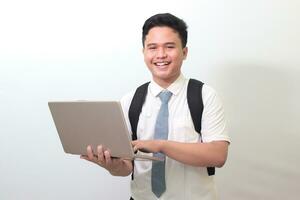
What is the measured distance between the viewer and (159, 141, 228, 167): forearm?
3.72 feet

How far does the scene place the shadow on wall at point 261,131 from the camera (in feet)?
5.77

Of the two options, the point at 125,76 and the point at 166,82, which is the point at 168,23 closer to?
the point at 166,82

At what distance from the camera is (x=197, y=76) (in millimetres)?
1799

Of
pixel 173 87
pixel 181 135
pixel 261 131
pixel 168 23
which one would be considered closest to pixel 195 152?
pixel 181 135

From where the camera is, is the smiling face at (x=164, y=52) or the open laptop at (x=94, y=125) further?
the smiling face at (x=164, y=52)

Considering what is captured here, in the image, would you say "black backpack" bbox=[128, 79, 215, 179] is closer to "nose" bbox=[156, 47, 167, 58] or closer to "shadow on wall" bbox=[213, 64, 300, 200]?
"nose" bbox=[156, 47, 167, 58]

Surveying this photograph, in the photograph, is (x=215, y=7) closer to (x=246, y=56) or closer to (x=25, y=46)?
(x=246, y=56)

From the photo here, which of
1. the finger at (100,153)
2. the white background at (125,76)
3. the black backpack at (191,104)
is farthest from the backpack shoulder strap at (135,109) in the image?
the white background at (125,76)

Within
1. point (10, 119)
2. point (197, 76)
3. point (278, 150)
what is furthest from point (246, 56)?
point (10, 119)

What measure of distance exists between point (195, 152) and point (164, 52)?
0.36 meters

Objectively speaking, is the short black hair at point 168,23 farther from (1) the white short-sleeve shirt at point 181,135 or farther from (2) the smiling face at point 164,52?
(1) the white short-sleeve shirt at point 181,135

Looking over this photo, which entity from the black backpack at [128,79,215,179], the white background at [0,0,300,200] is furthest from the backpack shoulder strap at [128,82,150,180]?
the white background at [0,0,300,200]

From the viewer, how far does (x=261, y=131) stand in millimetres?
1800

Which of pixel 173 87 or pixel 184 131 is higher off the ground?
pixel 173 87
